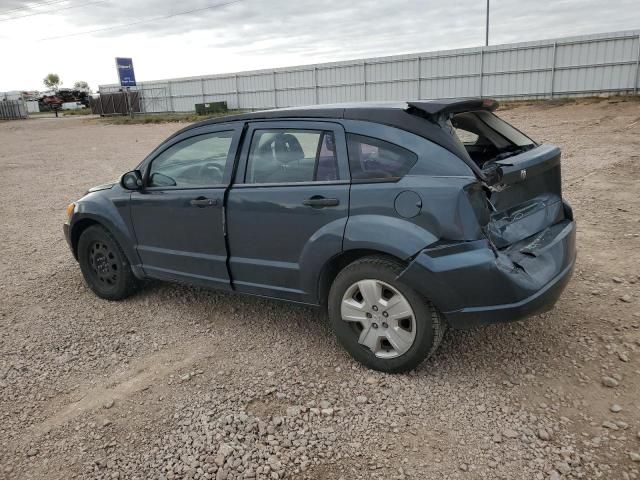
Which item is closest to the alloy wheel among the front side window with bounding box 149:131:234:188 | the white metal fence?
the front side window with bounding box 149:131:234:188

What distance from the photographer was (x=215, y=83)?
36.3 m

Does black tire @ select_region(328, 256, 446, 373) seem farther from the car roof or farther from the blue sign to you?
the blue sign

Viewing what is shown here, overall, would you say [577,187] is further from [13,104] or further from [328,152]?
[13,104]

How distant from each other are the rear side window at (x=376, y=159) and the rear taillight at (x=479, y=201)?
367mm

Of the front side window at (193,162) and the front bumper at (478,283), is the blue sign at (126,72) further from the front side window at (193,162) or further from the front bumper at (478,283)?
the front bumper at (478,283)

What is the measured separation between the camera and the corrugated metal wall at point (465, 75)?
72.0ft

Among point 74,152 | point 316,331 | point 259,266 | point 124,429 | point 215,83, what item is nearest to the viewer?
point 124,429

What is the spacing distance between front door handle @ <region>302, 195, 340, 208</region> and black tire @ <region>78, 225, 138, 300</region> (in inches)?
82.7

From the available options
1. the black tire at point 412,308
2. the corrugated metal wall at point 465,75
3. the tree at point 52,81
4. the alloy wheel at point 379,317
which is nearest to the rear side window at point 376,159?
the black tire at point 412,308

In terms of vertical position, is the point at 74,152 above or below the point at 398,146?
below

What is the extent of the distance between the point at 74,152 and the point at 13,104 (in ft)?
111

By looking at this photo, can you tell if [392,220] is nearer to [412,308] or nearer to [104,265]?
[412,308]

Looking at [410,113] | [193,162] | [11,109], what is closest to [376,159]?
[410,113]

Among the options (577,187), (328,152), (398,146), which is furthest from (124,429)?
(577,187)
